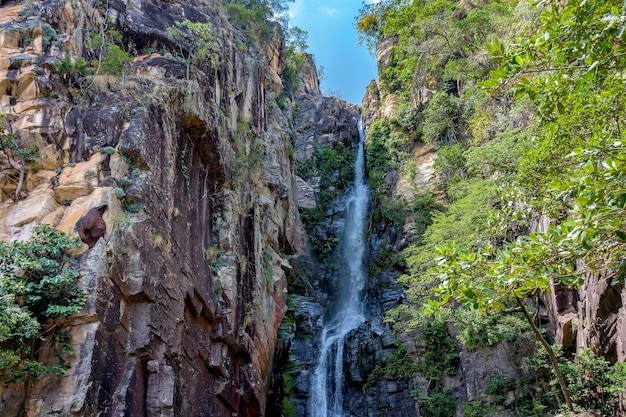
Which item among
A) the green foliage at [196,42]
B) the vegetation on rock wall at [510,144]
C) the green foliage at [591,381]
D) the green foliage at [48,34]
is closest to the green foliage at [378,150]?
the vegetation on rock wall at [510,144]

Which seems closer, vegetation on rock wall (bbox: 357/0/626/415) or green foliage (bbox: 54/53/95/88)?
vegetation on rock wall (bbox: 357/0/626/415)

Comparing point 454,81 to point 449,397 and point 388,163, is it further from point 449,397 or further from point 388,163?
point 449,397

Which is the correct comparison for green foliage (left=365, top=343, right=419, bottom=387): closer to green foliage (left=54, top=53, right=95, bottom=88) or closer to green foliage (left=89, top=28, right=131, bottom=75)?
green foliage (left=89, top=28, right=131, bottom=75)

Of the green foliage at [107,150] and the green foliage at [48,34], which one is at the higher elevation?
the green foliage at [48,34]

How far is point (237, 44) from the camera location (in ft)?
74.9

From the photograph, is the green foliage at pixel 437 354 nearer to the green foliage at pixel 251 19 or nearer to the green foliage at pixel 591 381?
the green foliage at pixel 591 381

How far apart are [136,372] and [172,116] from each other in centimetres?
764

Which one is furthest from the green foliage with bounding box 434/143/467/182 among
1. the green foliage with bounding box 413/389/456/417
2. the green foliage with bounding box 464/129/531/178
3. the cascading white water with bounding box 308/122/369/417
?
the green foliage with bounding box 413/389/456/417

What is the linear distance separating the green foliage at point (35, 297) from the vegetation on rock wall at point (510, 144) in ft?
22.9

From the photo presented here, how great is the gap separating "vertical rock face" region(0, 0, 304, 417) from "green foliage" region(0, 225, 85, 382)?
1.10ft

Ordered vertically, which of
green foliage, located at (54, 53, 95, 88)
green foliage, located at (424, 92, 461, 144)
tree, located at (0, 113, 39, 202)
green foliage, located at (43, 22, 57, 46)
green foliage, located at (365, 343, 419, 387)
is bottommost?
green foliage, located at (365, 343, 419, 387)

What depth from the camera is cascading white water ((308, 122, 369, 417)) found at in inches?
826

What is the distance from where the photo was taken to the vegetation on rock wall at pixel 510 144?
17.4 ft

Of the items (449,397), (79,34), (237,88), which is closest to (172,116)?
(79,34)
